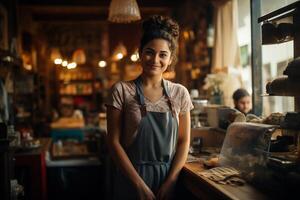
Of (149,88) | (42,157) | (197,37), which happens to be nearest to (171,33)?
(149,88)

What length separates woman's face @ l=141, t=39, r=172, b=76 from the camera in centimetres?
214

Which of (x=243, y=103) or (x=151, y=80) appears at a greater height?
(x=151, y=80)

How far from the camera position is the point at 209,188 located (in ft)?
6.34

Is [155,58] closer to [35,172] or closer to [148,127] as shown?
[148,127]

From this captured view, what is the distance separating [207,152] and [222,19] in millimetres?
3939

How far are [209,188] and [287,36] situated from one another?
4.21 ft

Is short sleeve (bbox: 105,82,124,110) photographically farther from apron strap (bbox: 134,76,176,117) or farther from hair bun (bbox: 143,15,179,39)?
hair bun (bbox: 143,15,179,39)

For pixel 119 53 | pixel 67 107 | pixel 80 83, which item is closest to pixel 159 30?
pixel 119 53

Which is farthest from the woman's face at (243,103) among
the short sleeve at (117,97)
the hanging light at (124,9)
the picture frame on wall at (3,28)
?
the picture frame on wall at (3,28)

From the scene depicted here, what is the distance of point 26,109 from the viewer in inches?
322

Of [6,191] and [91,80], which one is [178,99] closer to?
[6,191]

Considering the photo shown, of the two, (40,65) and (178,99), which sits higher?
(40,65)

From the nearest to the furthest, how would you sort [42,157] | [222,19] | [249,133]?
[249,133]
[42,157]
[222,19]

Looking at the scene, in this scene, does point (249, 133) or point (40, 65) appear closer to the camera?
point (249, 133)
